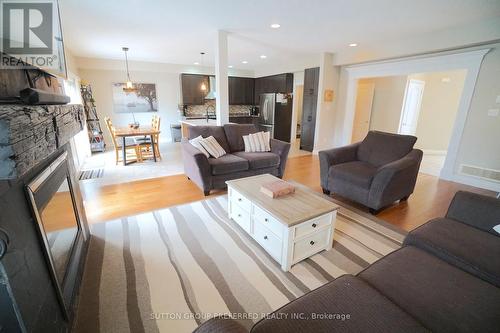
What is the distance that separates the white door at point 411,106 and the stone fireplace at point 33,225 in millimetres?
6719

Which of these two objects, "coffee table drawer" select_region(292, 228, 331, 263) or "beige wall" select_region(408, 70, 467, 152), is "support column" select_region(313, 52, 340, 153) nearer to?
"beige wall" select_region(408, 70, 467, 152)

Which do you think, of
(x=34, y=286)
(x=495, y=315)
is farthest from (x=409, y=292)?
(x=34, y=286)

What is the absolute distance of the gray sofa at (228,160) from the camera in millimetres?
3094

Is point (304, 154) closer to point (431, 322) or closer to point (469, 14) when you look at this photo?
point (469, 14)

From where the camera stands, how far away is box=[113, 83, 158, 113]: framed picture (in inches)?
248

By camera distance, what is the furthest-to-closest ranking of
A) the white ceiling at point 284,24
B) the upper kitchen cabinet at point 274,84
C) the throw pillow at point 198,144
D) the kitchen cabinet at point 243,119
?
1. the kitchen cabinet at point 243,119
2. the upper kitchen cabinet at point 274,84
3. the throw pillow at point 198,144
4. the white ceiling at point 284,24

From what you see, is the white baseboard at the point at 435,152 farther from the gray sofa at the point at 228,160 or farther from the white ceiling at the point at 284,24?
the gray sofa at the point at 228,160

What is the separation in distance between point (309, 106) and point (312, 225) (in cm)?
468

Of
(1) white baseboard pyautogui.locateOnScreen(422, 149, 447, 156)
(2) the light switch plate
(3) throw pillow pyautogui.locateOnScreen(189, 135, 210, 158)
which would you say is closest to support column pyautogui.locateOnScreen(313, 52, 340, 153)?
(1) white baseboard pyautogui.locateOnScreen(422, 149, 447, 156)

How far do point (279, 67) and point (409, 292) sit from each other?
23.1ft

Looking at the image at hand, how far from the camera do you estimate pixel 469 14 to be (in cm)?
295

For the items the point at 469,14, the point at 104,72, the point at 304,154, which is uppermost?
the point at 469,14

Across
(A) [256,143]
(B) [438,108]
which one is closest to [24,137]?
(A) [256,143]

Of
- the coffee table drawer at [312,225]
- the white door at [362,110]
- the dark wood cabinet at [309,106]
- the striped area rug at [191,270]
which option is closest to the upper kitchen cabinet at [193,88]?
the dark wood cabinet at [309,106]
